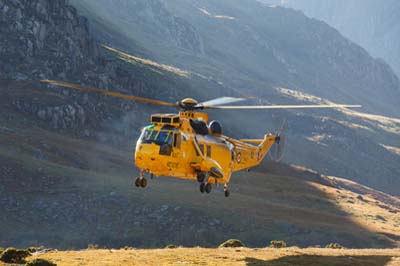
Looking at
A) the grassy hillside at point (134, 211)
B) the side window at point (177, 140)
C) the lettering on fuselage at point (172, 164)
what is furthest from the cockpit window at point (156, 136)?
the grassy hillside at point (134, 211)

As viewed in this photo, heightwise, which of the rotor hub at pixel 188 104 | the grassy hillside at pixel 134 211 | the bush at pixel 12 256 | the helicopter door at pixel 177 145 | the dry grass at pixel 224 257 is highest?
the rotor hub at pixel 188 104

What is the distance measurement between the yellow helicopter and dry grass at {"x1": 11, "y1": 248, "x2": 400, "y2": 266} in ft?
12.2

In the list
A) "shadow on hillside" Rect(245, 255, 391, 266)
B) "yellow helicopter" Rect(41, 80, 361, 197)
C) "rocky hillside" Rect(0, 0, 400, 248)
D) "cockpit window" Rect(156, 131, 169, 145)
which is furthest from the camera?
"rocky hillside" Rect(0, 0, 400, 248)

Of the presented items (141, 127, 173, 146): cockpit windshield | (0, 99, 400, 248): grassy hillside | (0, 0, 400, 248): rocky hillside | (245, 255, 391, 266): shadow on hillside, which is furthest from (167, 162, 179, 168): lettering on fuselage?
(0, 0, 400, 248): rocky hillside

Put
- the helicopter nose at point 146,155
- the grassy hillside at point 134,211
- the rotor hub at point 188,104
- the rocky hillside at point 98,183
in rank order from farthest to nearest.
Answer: the rocky hillside at point 98,183
the grassy hillside at point 134,211
the rotor hub at point 188,104
the helicopter nose at point 146,155

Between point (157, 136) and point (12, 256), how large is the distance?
9.44m

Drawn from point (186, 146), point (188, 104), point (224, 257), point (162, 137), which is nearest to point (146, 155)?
point (162, 137)

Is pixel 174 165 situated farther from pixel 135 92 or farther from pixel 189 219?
pixel 135 92

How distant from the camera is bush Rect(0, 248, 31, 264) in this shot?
99.8 feet

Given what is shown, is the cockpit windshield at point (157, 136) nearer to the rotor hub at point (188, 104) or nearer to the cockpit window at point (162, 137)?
the cockpit window at point (162, 137)

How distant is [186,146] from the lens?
3188 centimetres

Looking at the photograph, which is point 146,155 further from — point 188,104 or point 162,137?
point 188,104

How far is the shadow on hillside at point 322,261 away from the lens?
98.2 ft

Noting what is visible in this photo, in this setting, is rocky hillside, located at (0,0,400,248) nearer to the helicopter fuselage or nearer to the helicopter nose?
the helicopter fuselage
